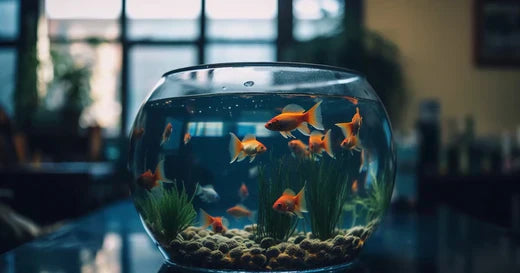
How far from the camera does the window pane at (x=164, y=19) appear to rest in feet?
15.7

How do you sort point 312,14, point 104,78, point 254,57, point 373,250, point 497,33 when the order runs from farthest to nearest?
→ point 104,78 → point 254,57 → point 312,14 → point 497,33 → point 373,250

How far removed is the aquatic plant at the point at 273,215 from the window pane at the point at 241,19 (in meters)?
4.28

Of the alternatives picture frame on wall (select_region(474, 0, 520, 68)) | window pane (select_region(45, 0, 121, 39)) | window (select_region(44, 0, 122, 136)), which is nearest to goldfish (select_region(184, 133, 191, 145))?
picture frame on wall (select_region(474, 0, 520, 68))

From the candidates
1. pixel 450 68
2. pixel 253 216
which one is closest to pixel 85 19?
pixel 450 68

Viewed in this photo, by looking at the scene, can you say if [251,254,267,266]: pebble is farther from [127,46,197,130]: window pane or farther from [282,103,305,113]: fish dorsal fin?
[127,46,197,130]: window pane

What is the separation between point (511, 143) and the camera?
3.92m

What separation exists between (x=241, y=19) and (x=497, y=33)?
7.04 ft

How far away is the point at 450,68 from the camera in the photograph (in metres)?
4.21

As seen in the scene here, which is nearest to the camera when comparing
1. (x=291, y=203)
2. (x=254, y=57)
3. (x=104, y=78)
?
(x=291, y=203)

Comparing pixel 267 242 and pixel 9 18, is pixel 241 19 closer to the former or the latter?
pixel 9 18

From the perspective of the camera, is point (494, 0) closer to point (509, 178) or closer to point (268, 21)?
point (509, 178)

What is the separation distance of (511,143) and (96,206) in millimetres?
3001

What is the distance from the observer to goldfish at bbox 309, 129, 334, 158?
1.87 ft

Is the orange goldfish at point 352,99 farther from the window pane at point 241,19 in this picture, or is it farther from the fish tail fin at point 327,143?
the window pane at point 241,19
